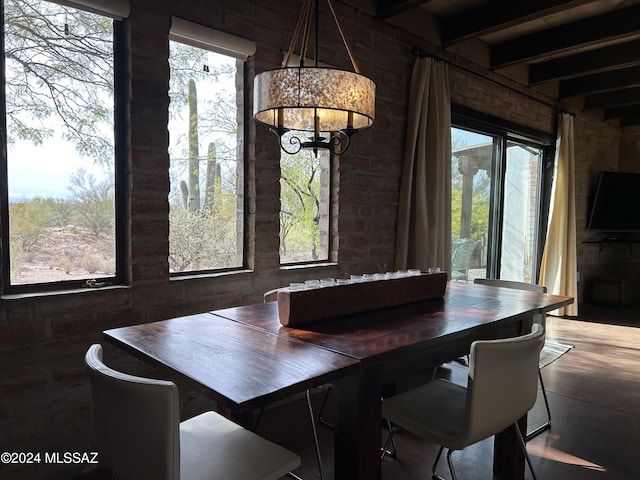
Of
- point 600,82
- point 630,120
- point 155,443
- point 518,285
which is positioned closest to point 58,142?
point 155,443

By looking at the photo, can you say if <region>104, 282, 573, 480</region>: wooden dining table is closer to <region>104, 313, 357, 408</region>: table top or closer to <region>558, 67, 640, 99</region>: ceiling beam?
<region>104, 313, 357, 408</region>: table top

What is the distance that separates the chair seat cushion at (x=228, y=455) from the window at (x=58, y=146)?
1.05 meters

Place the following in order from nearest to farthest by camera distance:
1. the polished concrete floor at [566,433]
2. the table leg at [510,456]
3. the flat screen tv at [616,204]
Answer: the table leg at [510,456] → the polished concrete floor at [566,433] → the flat screen tv at [616,204]

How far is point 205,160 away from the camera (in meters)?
2.58

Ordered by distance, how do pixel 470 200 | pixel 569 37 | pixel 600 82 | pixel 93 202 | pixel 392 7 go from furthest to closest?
pixel 600 82 → pixel 470 200 → pixel 569 37 → pixel 392 7 → pixel 93 202

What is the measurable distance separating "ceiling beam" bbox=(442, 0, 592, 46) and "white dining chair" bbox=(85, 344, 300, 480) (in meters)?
3.07

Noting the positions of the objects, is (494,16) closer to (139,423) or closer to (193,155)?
(193,155)

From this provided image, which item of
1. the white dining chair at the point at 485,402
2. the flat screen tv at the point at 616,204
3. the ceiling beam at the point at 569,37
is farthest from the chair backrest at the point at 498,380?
the flat screen tv at the point at 616,204

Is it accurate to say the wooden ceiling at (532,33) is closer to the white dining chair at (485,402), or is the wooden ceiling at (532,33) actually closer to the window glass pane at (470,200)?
the window glass pane at (470,200)

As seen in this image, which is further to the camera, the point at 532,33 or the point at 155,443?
the point at 532,33

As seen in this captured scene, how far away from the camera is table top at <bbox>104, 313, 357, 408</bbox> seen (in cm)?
112

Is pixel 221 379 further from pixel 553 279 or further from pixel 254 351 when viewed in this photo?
pixel 553 279

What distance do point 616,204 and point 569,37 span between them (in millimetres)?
3364

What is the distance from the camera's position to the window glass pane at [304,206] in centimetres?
300
